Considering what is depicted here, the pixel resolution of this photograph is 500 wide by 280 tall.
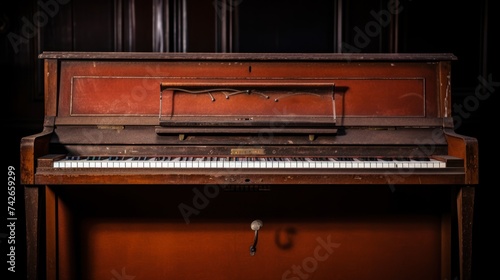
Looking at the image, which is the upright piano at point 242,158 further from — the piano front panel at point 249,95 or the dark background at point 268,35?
the dark background at point 268,35

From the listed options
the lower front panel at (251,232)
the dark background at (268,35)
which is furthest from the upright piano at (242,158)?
the dark background at (268,35)

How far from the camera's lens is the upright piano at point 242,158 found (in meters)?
2.38

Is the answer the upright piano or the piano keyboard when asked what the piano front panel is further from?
the piano keyboard

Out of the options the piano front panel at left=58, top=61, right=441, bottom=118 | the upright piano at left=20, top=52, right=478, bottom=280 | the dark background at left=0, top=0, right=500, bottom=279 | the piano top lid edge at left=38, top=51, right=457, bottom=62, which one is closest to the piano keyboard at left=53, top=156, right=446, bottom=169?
the upright piano at left=20, top=52, right=478, bottom=280

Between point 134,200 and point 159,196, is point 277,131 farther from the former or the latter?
point 134,200

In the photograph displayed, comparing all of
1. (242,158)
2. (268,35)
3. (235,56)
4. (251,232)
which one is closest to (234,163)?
(242,158)

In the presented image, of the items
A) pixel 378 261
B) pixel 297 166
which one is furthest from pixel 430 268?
pixel 297 166

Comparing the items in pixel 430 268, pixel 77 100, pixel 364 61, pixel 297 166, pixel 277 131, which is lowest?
pixel 430 268

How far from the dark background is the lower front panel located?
1.33 meters

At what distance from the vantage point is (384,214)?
2.41 meters

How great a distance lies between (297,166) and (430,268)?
3.91 ft

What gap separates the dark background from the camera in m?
3.38

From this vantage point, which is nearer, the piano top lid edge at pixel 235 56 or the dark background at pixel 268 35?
the piano top lid edge at pixel 235 56

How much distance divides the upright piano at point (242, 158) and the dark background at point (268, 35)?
1.09m
